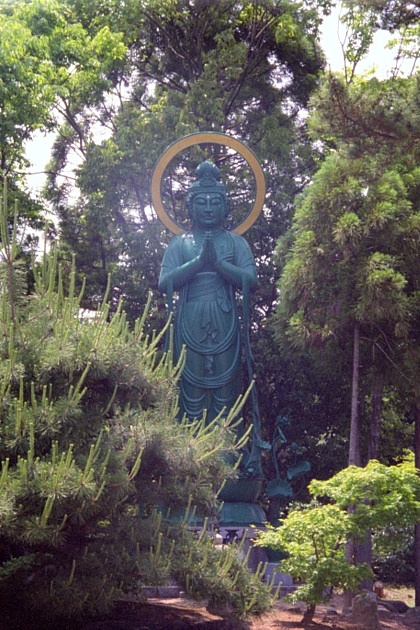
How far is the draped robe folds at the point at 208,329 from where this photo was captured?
9938mm

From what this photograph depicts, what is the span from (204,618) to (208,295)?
4471 mm

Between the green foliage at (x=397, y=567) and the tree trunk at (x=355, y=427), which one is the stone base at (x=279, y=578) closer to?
the tree trunk at (x=355, y=427)

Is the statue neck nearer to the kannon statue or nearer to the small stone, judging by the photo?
the kannon statue

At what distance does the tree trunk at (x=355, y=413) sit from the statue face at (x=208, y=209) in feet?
7.16

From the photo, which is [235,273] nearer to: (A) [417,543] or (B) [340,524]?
(A) [417,543]

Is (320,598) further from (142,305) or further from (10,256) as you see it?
(142,305)

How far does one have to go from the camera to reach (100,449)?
5.44 m

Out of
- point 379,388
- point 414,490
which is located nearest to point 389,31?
point 379,388

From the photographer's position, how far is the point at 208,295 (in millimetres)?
10250

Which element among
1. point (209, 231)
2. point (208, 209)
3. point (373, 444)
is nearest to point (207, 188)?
point (208, 209)

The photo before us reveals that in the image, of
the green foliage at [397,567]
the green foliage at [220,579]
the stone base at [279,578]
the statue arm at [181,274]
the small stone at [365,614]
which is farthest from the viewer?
the green foliage at [397,567]

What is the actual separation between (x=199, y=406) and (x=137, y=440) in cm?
428

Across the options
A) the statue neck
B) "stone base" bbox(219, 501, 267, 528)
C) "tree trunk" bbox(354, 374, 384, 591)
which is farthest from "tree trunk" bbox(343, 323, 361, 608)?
the statue neck

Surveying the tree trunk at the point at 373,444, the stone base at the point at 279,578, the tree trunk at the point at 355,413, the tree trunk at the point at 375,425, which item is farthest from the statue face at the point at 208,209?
the stone base at the point at 279,578
